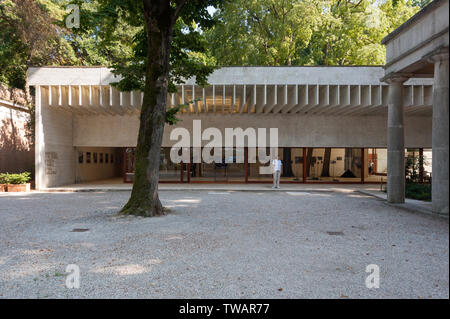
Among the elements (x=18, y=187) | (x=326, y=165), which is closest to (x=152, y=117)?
(x=18, y=187)

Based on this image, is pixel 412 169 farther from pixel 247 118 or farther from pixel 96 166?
pixel 96 166

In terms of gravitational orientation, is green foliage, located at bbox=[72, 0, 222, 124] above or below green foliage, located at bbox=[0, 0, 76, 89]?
below

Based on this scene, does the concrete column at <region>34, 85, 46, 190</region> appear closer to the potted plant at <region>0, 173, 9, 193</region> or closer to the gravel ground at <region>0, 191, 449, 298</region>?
the potted plant at <region>0, 173, 9, 193</region>

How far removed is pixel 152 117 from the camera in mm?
10094

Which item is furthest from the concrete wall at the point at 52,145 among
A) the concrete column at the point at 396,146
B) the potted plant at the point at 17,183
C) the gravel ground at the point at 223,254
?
the concrete column at the point at 396,146

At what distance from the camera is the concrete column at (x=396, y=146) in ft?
39.9

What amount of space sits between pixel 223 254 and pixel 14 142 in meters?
24.0

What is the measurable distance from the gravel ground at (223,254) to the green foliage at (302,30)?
18311 millimetres

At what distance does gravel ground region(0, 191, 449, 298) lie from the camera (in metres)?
4.30

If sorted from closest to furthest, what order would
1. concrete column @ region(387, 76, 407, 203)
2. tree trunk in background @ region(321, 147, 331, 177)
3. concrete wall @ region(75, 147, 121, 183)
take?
concrete column @ region(387, 76, 407, 203), concrete wall @ region(75, 147, 121, 183), tree trunk in background @ region(321, 147, 331, 177)

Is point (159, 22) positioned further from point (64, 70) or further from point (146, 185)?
point (64, 70)

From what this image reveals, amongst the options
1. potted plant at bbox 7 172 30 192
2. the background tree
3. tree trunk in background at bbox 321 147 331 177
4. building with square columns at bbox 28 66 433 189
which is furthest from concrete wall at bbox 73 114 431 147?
the background tree

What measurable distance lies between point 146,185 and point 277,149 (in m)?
13.7

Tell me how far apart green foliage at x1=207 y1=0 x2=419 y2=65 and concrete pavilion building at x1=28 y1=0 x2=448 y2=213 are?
269 inches
